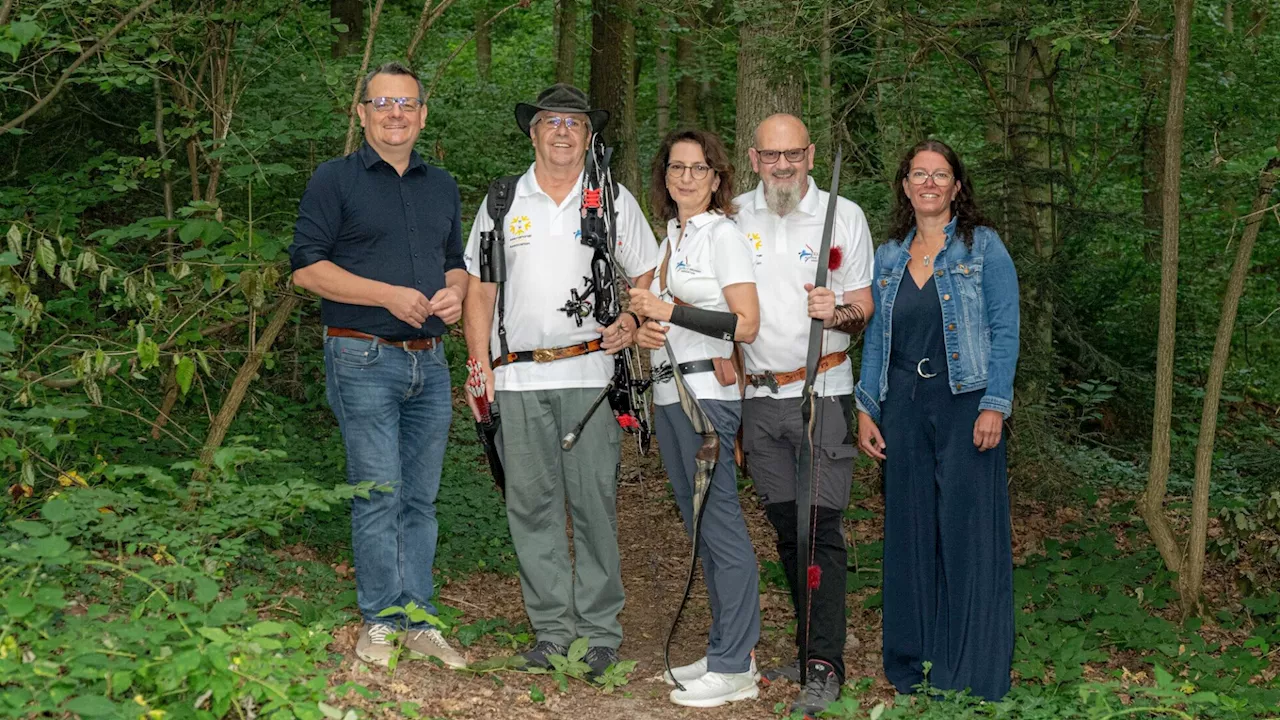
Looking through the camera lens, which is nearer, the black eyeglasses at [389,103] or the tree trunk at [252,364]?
the black eyeglasses at [389,103]

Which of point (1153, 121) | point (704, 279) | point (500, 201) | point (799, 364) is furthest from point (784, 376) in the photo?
point (1153, 121)

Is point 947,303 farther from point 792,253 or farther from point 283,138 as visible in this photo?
point 283,138

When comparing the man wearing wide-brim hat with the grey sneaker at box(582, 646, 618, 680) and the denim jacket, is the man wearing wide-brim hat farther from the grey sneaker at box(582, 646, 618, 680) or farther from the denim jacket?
the denim jacket

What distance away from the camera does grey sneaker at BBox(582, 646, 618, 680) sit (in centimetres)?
493

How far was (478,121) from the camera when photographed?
14.3 metres

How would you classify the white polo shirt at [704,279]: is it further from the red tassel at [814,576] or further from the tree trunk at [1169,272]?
the tree trunk at [1169,272]

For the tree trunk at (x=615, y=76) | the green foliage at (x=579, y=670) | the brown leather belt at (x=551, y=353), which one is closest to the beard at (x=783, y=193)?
the brown leather belt at (x=551, y=353)

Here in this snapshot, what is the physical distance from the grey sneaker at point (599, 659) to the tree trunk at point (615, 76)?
821cm

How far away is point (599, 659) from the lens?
4980 mm

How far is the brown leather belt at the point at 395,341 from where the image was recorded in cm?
471

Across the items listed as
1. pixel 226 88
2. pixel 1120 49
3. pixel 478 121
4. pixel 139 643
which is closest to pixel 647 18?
pixel 478 121

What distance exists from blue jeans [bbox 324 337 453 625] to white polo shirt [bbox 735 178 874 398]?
1.30 metres

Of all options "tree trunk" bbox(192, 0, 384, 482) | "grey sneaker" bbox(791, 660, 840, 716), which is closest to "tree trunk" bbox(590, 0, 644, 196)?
"tree trunk" bbox(192, 0, 384, 482)

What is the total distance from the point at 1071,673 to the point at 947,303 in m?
1.81
